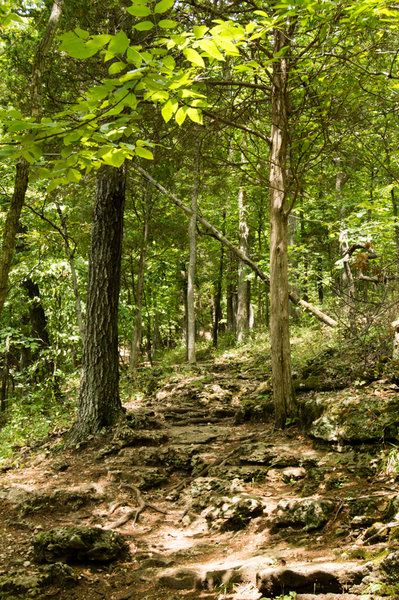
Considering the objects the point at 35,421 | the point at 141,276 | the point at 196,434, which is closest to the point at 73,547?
the point at 196,434

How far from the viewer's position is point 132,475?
5523mm

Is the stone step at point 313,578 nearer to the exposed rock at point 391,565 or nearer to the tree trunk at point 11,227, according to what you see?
the exposed rock at point 391,565

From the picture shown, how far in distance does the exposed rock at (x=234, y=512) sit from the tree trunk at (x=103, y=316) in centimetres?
296

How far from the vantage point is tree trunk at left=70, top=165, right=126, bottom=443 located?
6.70 meters

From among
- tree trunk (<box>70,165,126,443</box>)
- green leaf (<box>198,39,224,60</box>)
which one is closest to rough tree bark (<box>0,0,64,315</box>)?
green leaf (<box>198,39,224,60</box>)

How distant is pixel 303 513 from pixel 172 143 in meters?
8.10

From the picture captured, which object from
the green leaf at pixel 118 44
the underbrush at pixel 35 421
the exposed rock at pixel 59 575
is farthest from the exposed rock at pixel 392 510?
the underbrush at pixel 35 421

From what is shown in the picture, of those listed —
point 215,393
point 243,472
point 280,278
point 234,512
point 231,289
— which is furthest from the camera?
point 231,289

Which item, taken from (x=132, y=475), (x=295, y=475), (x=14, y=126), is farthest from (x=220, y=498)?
(x=14, y=126)

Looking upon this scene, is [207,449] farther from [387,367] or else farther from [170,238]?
[170,238]

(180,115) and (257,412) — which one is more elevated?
(180,115)

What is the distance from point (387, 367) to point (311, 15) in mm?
4347

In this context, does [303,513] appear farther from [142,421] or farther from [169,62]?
[142,421]

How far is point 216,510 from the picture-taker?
171 inches
